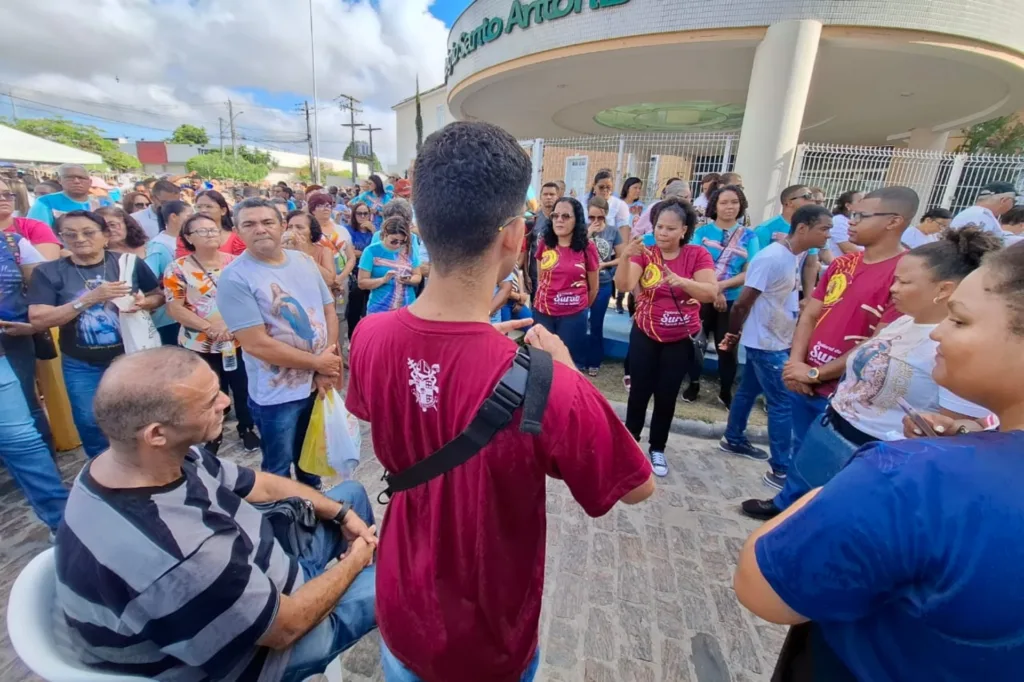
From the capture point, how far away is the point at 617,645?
7.23ft

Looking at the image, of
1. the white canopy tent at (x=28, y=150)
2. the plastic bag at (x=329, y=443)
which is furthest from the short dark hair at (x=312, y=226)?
the white canopy tent at (x=28, y=150)

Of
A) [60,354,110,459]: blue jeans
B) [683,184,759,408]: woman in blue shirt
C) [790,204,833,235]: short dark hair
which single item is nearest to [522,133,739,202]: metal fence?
[683,184,759,408]: woman in blue shirt

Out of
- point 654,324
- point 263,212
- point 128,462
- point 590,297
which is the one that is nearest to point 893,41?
point 590,297

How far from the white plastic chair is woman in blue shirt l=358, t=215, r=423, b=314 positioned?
10.00 feet

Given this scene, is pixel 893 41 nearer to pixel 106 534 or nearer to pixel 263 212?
pixel 263 212

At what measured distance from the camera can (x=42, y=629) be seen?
1.17 m

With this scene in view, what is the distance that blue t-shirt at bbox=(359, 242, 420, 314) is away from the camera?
13.7 feet

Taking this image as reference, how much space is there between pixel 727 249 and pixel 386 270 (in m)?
3.26

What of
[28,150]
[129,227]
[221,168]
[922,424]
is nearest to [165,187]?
[129,227]

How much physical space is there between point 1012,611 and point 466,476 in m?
0.94

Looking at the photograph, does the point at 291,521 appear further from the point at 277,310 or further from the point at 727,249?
the point at 727,249

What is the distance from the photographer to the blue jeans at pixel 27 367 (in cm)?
272

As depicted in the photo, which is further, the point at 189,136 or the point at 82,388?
the point at 189,136

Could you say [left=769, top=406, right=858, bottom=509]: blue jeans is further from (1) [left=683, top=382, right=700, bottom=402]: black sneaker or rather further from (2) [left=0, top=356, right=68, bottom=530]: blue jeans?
(2) [left=0, top=356, right=68, bottom=530]: blue jeans
